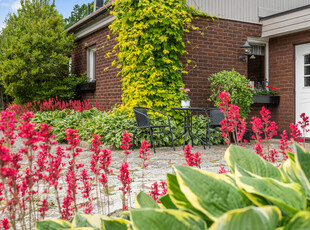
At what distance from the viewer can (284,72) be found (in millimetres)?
8578

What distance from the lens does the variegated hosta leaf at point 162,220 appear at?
57 cm

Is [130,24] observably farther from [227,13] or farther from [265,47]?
[265,47]

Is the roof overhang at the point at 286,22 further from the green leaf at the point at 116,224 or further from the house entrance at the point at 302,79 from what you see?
the green leaf at the point at 116,224

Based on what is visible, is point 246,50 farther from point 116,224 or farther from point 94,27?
point 116,224

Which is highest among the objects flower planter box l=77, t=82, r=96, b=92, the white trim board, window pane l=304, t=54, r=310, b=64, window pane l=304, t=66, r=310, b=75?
the white trim board

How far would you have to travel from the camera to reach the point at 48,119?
879 centimetres

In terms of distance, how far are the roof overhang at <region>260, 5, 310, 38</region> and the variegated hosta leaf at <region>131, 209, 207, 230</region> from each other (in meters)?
8.07

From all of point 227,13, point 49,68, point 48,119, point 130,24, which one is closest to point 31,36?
point 49,68

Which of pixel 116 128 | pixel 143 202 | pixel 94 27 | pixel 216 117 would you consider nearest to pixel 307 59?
pixel 216 117

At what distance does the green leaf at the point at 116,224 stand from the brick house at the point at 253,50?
7222mm

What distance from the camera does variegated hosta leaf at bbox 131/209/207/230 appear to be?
0.57 m

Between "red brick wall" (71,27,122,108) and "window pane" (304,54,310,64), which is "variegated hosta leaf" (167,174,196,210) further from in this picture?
"window pane" (304,54,310,64)

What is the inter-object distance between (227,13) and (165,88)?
2991 millimetres

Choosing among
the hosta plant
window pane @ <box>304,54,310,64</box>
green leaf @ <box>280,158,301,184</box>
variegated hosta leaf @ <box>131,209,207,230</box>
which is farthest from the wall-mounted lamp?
variegated hosta leaf @ <box>131,209,207,230</box>
